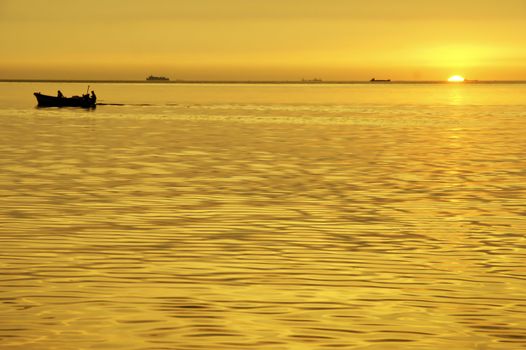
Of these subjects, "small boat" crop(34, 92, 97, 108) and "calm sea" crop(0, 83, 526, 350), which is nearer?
"calm sea" crop(0, 83, 526, 350)

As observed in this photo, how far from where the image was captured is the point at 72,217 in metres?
26.5

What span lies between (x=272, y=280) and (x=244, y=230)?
6.16 m

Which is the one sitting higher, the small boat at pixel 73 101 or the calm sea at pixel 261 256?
the calm sea at pixel 261 256

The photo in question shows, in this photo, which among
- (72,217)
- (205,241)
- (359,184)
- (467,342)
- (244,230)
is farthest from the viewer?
(359,184)

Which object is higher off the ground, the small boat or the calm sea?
the calm sea

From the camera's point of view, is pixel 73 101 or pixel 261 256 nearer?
pixel 261 256

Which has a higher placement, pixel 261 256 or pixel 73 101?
pixel 261 256

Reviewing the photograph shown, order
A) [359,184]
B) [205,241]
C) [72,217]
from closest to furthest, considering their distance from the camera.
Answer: [205,241]
[72,217]
[359,184]

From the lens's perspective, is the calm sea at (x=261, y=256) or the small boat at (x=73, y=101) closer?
the calm sea at (x=261, y=256)

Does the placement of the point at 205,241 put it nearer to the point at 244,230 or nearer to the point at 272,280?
the point at 244,230

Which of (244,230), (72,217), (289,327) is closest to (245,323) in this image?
(289,327)

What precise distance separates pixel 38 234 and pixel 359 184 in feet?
50.3

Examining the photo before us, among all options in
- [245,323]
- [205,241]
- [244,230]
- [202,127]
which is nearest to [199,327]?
[245,323]

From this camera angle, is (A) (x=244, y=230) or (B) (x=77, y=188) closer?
(A) (x=244, y=230)
